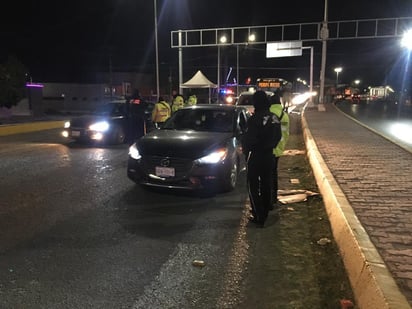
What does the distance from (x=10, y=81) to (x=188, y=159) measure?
65.2ft

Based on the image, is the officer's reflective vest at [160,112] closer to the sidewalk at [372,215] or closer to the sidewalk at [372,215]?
the sidewalk at [372,215]

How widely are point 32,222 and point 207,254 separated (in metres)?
2.53

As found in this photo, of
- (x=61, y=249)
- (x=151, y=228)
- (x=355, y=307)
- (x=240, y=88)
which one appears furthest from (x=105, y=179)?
(x=240, y=88)

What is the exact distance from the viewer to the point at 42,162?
10398 millimetres

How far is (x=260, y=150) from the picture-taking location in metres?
5.68

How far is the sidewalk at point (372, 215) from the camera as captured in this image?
341 cm

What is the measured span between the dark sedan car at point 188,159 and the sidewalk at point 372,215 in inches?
63.2

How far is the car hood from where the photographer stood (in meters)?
6.79

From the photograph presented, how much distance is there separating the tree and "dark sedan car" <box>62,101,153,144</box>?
11.4 meters

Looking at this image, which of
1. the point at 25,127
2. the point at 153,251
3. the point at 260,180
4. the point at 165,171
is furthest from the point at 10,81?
the point at 153,251

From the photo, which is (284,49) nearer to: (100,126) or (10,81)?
(10,81)

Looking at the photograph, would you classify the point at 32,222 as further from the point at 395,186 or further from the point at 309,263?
the point at 395,186

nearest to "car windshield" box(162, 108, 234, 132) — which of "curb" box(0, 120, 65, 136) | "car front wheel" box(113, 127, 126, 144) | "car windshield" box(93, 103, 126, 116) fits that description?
"car front wheel" box(113, 127, 126, 144)

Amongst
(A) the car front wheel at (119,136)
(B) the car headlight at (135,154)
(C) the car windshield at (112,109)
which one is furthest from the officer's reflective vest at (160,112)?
(B) the car headlight at (135,154)
